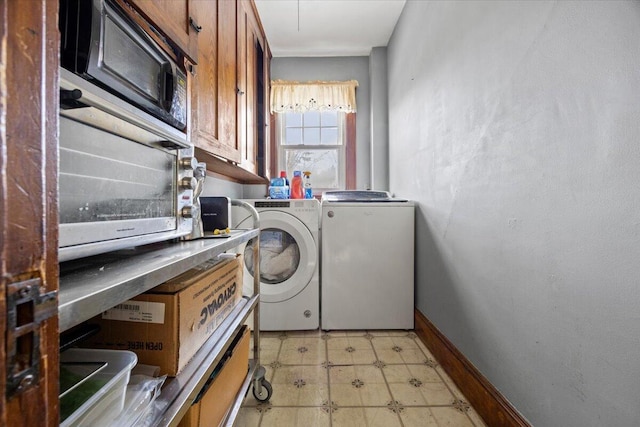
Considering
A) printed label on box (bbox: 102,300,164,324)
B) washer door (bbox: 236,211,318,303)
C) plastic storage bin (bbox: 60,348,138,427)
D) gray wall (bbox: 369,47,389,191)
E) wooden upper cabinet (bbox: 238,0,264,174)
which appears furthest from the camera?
gray wall (bbox: 369,47,389,191)

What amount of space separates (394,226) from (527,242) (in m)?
1.16

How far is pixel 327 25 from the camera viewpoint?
2.61 meters

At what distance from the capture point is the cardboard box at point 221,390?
30.0 inches

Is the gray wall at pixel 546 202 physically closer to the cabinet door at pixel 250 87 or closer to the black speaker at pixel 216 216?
the black speaker at pixel 216 216

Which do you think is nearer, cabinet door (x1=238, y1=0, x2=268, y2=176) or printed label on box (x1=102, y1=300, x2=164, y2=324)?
printed label on box (x1=102, y1=300, x2=164, y2=324)

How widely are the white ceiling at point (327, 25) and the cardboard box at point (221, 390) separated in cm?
246

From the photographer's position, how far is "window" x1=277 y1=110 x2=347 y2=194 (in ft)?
10.5

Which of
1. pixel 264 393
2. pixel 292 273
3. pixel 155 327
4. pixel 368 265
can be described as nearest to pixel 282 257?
pixel 292 273

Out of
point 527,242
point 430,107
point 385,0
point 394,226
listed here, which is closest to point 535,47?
point 527,242

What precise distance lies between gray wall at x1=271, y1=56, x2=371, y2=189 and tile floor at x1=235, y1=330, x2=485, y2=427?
1.72 m

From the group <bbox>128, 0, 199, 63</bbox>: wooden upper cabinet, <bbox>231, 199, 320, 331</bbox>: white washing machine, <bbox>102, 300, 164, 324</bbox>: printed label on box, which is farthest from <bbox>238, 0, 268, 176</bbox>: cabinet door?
<bbox>102, 300, 164, 324</bbox>: printed label on box

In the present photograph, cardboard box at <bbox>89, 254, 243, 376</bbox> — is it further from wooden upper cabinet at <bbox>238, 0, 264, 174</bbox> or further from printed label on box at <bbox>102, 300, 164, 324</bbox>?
wooden upper cabinet at <bbox>238, 0, 264, 174</bbox>

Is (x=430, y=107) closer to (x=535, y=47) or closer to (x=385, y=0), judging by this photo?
(x=535, y=47)

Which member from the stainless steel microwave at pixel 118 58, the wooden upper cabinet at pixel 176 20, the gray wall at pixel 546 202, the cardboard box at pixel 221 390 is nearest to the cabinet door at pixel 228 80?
the wooden upper cabinet at pixel 176 20
